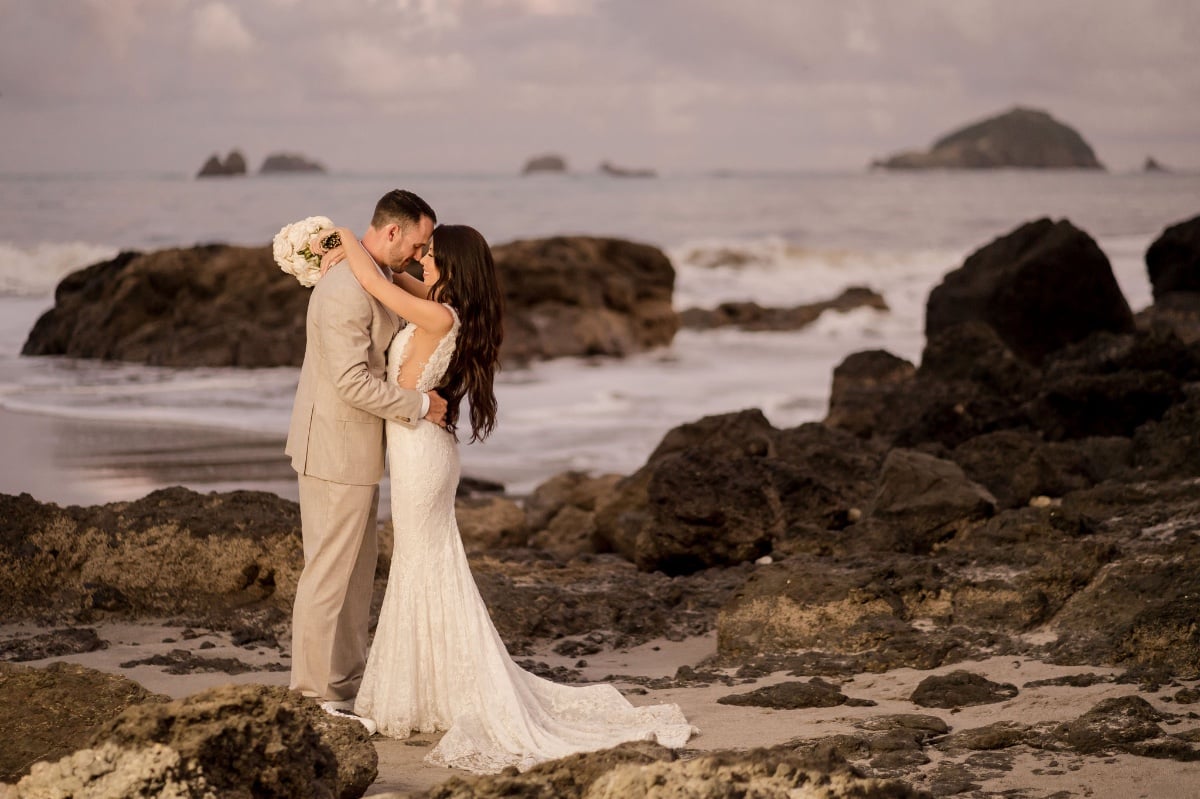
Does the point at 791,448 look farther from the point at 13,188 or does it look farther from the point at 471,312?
the point at 13,188

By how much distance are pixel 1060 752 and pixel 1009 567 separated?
7.20 ft

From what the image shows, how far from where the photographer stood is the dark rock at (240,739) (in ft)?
10.4

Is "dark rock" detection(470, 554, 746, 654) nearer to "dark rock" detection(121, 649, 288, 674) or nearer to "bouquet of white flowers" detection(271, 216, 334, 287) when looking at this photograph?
"dark rock" detection(121, 649, 288, 674)

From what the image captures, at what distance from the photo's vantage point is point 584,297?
81.3 ft

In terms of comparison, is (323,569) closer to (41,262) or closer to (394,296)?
(394,296)

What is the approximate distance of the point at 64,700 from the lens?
4219mm

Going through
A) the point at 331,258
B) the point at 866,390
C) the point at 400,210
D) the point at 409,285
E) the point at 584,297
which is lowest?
the point at 866,390

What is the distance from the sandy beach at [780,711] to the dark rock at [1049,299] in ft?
34.7

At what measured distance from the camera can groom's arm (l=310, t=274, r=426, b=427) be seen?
5051mm

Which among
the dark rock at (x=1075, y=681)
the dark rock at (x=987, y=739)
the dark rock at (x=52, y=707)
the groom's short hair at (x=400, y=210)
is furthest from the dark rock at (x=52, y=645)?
the dark rock at (x=1075, y=681)

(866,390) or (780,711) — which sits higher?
(866,390)

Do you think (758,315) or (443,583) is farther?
(758,315)

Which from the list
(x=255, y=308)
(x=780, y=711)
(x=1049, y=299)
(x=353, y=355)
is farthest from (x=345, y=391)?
(x=255, y=308)

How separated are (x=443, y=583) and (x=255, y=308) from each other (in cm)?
1919
